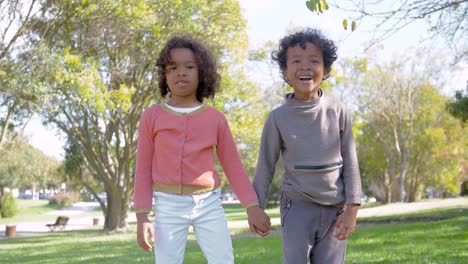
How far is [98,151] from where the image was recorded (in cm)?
2188

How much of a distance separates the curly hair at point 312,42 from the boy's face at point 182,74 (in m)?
0.56

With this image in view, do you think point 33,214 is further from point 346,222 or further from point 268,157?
point 346,222

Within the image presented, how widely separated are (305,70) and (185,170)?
3.09 ft

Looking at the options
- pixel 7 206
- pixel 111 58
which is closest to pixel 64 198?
pixel 7 206

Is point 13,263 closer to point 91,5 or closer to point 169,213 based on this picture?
point 91,5

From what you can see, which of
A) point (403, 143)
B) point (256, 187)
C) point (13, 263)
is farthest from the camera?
point (403, 143)

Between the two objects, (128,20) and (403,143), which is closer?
(128,20)

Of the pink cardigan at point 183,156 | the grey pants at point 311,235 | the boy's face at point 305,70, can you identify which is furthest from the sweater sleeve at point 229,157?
the boy's face at point 305,70

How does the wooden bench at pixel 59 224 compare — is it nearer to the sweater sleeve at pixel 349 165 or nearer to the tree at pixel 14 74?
the tree at pixel 14 74

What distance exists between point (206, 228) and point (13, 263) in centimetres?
1022

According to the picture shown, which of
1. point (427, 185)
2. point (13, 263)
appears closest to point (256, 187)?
point (13, 263)

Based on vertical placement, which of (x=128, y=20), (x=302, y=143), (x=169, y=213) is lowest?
(x=169, y=213)

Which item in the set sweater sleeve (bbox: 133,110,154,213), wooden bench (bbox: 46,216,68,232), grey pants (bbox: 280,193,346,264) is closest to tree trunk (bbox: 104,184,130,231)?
wooden bench (bbox: 46,216,68,232)

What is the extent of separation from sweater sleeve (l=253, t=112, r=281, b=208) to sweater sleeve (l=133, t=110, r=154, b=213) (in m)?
0.65
